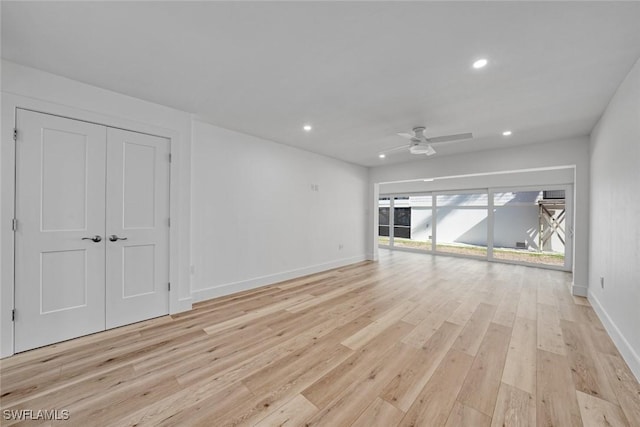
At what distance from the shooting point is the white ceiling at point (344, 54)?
5.46 ft

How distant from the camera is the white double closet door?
2377mm

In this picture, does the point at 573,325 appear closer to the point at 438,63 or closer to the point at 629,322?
the point at 629,322

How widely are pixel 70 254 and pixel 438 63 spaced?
4.12m

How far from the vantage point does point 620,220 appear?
8.18 ft

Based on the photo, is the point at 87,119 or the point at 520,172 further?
the point at 520,172

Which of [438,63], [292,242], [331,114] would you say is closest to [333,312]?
[292,242]

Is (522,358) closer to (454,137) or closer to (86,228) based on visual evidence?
(454,137)

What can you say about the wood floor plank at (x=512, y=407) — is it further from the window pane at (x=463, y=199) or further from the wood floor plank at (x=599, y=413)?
the window pane at (x=463, y=199)

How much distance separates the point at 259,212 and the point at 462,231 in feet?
→ 20.4

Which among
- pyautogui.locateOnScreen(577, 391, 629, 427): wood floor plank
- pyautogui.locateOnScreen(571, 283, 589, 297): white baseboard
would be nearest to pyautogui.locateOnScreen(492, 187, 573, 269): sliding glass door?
pyautogui.locateOnScreen(571, 283, 589, 297): white baseboard

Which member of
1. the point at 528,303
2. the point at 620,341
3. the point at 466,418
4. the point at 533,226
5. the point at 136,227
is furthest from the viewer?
the point at 533,226

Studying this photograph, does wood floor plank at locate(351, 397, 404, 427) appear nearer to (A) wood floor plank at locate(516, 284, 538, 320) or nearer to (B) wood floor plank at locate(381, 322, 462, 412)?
(B) wood floor plank at locate(381, 322, 462, 412)

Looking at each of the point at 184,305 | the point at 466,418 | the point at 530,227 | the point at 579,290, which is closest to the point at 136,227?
the point at 184,305

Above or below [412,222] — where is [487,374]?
below
